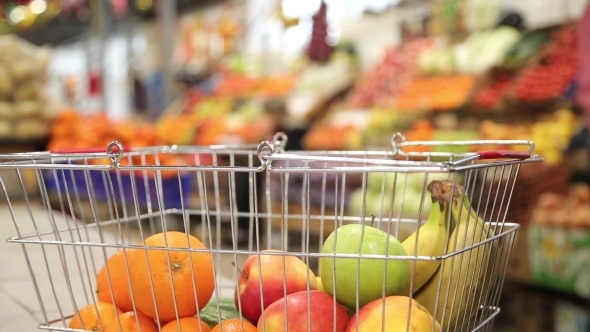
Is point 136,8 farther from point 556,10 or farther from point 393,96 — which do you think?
point 556,10

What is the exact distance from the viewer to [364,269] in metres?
0.69

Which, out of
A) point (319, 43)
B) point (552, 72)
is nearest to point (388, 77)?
point (319, 43)

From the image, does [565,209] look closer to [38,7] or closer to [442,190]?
[442,190]

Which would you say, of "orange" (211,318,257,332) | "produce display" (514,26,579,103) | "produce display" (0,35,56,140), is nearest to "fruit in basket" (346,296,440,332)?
"orange" (211,318,257,332)

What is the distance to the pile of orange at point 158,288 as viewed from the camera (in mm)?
726

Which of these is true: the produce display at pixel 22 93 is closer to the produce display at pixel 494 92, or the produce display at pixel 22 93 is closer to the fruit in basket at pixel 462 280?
the produce display at pixel 494 92

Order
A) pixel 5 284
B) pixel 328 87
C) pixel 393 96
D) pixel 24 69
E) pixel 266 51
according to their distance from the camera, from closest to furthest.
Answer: pixel 5 284
pixel 24 69
pixel 393 96
pixel 328 87
pixel 266 51

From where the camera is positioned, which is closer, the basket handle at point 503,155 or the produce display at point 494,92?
the basket handle at point 503,155

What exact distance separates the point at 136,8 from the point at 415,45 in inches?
217

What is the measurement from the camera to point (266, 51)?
6.69m

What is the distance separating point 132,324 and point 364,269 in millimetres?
296

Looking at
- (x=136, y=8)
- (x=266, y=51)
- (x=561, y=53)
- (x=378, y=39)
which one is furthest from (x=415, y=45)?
(x=136, y=8)

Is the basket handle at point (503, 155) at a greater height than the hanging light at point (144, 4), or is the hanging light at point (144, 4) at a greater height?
the hanging light at point (144, 4)

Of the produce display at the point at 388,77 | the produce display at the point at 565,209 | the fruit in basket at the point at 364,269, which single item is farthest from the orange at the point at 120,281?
the produce display at the point at 388,77
